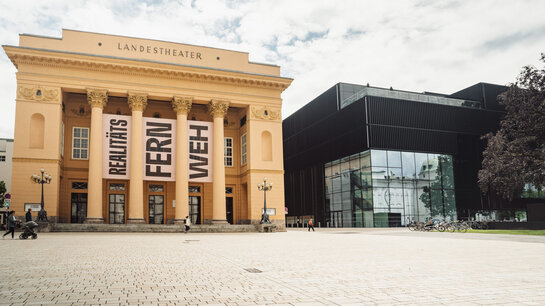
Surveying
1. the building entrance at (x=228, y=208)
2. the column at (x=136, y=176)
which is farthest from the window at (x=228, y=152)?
the column at (x=136, y=176)

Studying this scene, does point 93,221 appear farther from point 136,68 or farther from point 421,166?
point 421,166

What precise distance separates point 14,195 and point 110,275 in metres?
32.2

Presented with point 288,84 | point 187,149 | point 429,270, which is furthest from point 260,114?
point 429,270

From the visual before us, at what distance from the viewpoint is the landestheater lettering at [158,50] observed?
4131 centimetres

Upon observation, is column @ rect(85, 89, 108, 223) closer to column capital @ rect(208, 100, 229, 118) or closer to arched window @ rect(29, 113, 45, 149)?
arched window @ rect(29, 113, 45, 149)

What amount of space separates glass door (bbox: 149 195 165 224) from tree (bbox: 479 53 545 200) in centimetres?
3174

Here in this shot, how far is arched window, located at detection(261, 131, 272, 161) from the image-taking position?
44.7 metres

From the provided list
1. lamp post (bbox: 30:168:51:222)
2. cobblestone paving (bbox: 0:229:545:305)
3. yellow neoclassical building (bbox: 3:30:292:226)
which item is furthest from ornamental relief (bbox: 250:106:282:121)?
cobblestone paving (bbox: 0:229:545:305)

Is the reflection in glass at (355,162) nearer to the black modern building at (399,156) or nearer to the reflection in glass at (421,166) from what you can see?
the black modern building at (399,156)

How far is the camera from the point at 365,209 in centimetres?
5262

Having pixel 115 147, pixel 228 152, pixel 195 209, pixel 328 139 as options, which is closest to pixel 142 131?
pixel 115 147

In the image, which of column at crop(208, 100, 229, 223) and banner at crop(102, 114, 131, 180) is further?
column at crop(208, 100, 229, 223)

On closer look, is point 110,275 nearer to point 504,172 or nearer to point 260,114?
point 260,114

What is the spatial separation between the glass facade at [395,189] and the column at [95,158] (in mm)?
29566
